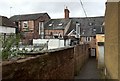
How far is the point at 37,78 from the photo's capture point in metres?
5.08

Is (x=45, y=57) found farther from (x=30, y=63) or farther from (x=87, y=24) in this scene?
Answer: (x=87, y=24)

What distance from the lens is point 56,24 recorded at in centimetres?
4803

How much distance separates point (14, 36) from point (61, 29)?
38836 mm

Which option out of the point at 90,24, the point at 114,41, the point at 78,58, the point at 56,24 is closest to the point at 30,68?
the point at 114,41

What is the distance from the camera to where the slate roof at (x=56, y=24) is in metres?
46.8

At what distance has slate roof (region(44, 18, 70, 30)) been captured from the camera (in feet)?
154

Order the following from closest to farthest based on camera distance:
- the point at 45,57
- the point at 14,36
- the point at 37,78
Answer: the point at 37,78 → the point at 45,57 → the point at 14,36

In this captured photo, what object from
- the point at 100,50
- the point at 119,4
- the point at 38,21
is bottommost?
the point at 100,50

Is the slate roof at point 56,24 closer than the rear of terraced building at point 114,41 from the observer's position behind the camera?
No

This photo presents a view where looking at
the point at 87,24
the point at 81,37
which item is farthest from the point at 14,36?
the point at 87,24

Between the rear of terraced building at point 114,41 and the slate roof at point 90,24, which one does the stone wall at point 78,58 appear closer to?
the rear of terraced building at point 114,41

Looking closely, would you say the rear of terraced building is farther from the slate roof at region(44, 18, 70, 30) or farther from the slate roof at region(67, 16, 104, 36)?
the slate roof at region(67, 16, 104, 36)

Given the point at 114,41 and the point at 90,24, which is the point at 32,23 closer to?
the point at 90,24

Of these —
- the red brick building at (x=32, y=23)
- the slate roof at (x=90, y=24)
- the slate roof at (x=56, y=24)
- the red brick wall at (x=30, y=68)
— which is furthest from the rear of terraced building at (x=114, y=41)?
the slate roof at (x=90, y=24)
